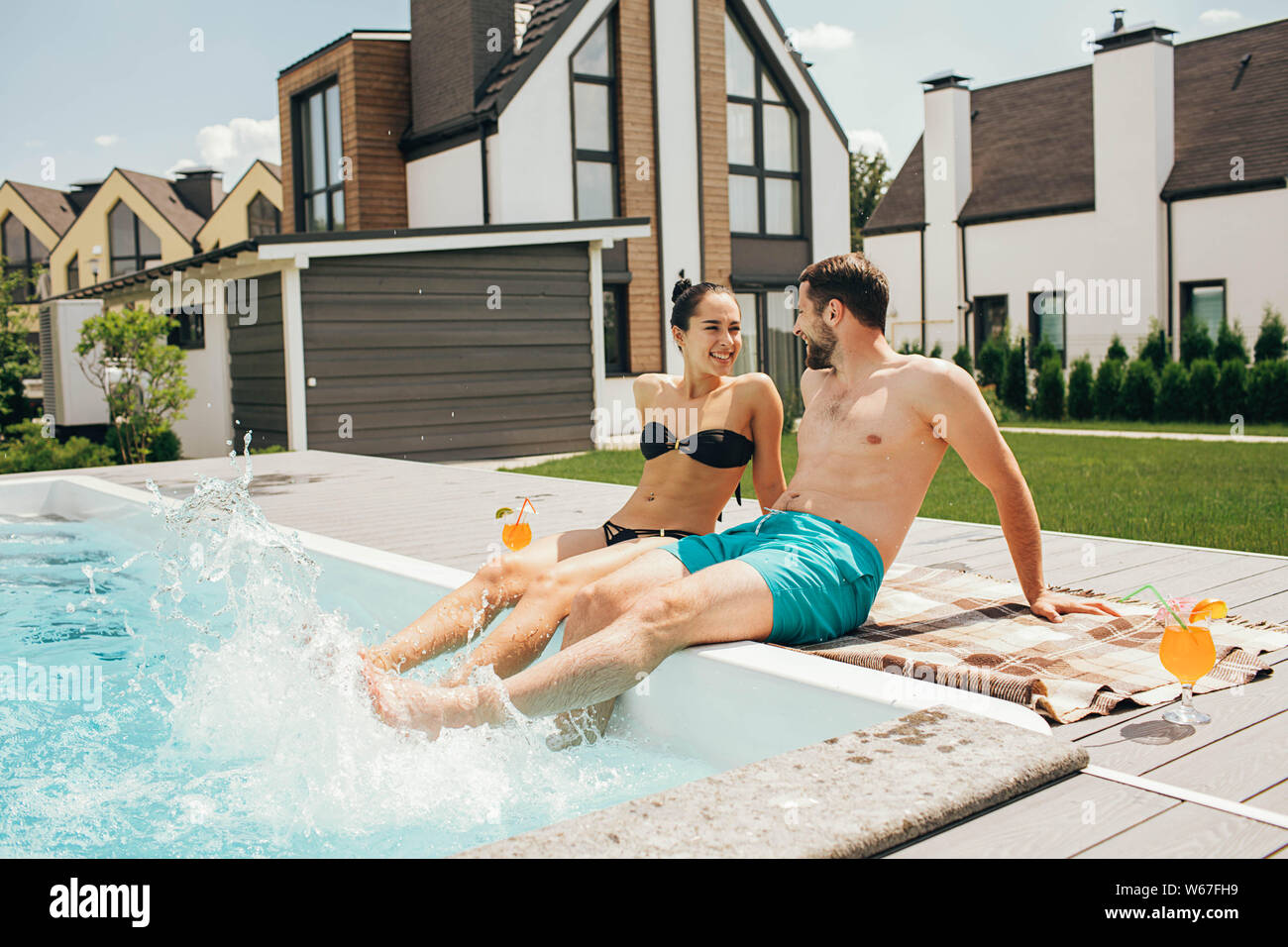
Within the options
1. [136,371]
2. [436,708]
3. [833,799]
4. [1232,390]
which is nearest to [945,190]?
[1232,390]

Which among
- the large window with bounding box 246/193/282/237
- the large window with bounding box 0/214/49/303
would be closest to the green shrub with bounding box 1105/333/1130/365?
the large window with bounding box 246/193/282/237

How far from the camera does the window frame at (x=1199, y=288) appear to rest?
19.6 m

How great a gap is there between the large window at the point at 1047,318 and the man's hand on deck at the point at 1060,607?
776 inches

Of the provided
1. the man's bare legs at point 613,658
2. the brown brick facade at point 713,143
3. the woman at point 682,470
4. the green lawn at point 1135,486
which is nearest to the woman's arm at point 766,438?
the woman at point 682,470

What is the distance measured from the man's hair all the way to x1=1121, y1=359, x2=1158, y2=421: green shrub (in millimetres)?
15592

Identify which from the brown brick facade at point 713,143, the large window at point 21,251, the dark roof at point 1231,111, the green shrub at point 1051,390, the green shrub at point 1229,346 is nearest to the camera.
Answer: the green shrub at point 1229,346

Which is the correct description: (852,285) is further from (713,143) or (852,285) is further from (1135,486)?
(713,143)

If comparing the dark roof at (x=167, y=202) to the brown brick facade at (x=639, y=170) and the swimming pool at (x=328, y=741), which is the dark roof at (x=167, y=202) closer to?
the brown brick facade at (x=639, y=170)

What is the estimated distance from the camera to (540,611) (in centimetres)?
344

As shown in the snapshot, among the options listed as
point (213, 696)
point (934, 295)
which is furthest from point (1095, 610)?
point (934, 295)

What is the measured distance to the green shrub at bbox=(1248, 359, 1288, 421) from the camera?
1591 centimetres

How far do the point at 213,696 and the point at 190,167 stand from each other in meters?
38.1
